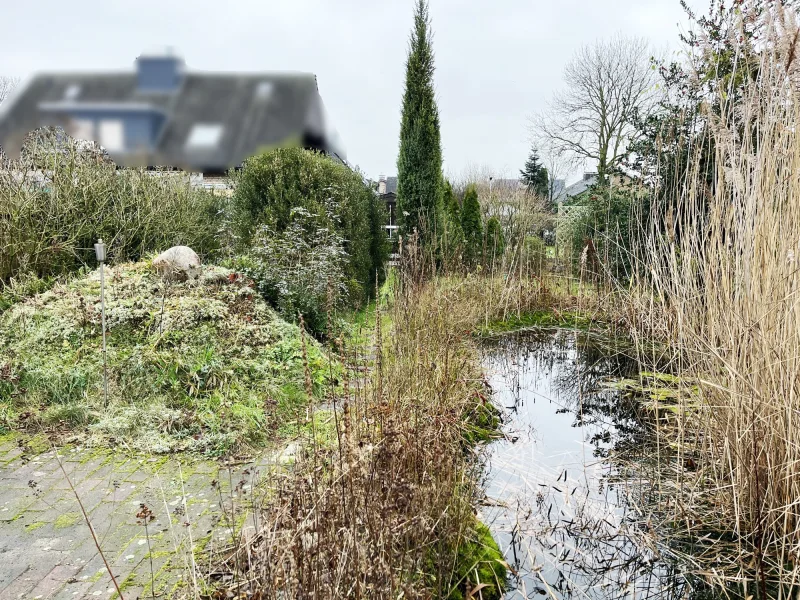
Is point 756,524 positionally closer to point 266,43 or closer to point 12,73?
point 266,43

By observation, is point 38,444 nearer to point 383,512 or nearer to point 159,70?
point 383,512

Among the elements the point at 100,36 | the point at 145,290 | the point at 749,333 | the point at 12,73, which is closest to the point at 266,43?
the point at 100,36

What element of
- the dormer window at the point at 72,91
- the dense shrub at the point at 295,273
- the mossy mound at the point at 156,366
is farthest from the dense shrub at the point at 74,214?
the dormer window at the point at 72,91

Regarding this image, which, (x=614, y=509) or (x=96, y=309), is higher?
(x=96, y=309)

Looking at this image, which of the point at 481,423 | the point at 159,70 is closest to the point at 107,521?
the point at 481,423

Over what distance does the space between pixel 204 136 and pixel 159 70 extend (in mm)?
2712

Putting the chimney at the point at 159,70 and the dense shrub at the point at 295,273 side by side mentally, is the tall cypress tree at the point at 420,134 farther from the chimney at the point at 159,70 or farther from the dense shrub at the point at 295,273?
the chimney at the point at 159,70

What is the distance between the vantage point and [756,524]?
1.94 m

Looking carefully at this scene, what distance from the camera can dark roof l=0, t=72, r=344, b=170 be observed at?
8633mm

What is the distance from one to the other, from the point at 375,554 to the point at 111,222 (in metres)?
5.66

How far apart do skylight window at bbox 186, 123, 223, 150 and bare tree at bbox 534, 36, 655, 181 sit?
10.7m

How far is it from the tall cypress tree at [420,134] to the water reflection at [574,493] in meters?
4.97

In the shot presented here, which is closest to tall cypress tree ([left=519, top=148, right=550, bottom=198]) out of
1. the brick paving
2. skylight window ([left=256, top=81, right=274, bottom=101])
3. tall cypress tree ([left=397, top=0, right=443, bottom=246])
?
skylight window ([left=256, top=81, right=274, bottom=101])

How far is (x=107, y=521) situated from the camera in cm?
223
